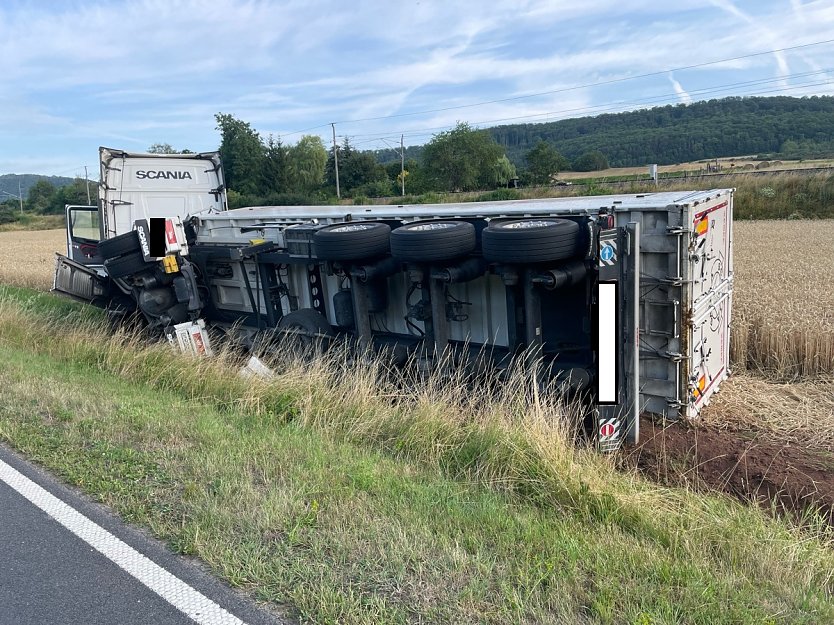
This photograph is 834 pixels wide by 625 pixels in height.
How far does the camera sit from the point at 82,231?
43.4 feet

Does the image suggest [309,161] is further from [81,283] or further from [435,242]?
[435,242]

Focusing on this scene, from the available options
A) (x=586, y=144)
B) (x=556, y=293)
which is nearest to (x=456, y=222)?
(x=556, y=293)

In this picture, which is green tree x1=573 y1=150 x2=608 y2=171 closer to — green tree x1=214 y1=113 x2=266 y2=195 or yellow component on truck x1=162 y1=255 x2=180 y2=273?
green tree x1=214 y1=113 x2=266 y2=195

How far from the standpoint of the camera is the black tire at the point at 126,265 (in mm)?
9000

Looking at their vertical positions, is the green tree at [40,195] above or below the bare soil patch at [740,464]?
above

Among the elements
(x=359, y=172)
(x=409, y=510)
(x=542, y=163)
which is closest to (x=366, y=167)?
(x=359, y=172)

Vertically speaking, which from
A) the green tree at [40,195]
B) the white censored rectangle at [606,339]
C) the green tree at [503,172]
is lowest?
the white censored rectangle at [606,339]

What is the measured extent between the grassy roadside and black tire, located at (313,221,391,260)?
161cm

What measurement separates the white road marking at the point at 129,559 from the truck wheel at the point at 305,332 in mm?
3988

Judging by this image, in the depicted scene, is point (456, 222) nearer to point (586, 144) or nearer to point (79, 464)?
point (79, 464)

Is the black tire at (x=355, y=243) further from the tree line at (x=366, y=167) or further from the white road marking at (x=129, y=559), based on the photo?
the tree line at (x=366, y=167)

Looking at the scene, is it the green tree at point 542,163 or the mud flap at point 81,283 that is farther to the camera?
the green tree at point 542,163

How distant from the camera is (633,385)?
5.61 metres

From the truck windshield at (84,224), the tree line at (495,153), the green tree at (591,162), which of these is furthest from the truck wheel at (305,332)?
the green tree at (591,162)
